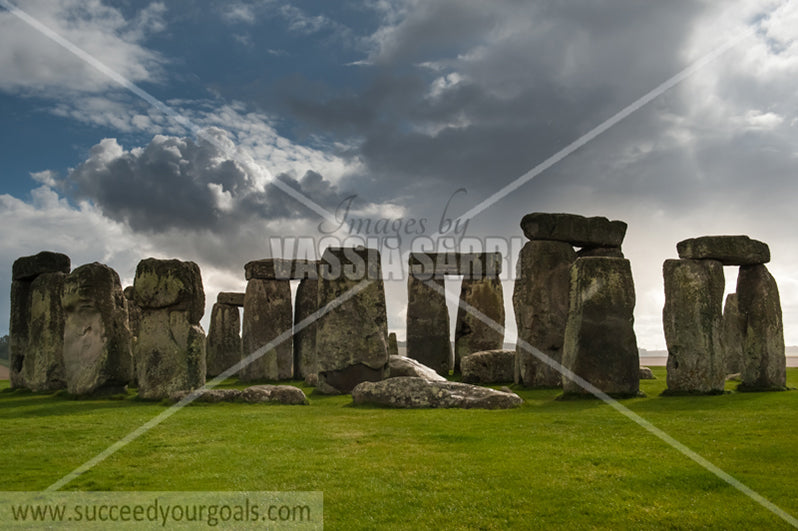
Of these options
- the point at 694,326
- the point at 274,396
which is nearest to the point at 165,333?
the point at 274,396

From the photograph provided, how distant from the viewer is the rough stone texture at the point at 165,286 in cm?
1400

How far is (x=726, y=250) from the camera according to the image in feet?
49.5

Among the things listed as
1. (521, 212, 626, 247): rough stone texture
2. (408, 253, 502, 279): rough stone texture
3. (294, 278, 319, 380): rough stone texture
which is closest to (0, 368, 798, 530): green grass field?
(521, 212, 626, 247): rough stone texture

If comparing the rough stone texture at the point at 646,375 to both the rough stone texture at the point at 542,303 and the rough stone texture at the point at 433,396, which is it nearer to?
the rough stone texture at the point at 542,303

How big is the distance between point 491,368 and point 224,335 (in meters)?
11.7

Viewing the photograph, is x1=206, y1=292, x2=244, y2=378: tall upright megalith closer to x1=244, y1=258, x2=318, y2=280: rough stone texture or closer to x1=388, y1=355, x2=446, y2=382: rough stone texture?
x1=244, y1=258, x2=318, y2=280: rough stone texture

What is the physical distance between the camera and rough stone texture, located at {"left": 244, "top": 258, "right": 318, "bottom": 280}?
24172 mm

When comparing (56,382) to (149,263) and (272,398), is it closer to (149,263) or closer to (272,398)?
(149,263)

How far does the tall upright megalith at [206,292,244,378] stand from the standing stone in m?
11.7

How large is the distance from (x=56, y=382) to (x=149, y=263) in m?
5.37

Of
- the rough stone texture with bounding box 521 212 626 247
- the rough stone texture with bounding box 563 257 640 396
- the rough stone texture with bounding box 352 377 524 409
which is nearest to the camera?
the rough stone texture with bounding box 352 377 524 409

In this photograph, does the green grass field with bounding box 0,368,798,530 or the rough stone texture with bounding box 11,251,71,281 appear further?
the rough stone texture with bounding box 11,251,71,281

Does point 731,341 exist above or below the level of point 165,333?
below

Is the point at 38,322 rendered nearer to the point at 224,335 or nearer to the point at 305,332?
the point at 305,332
